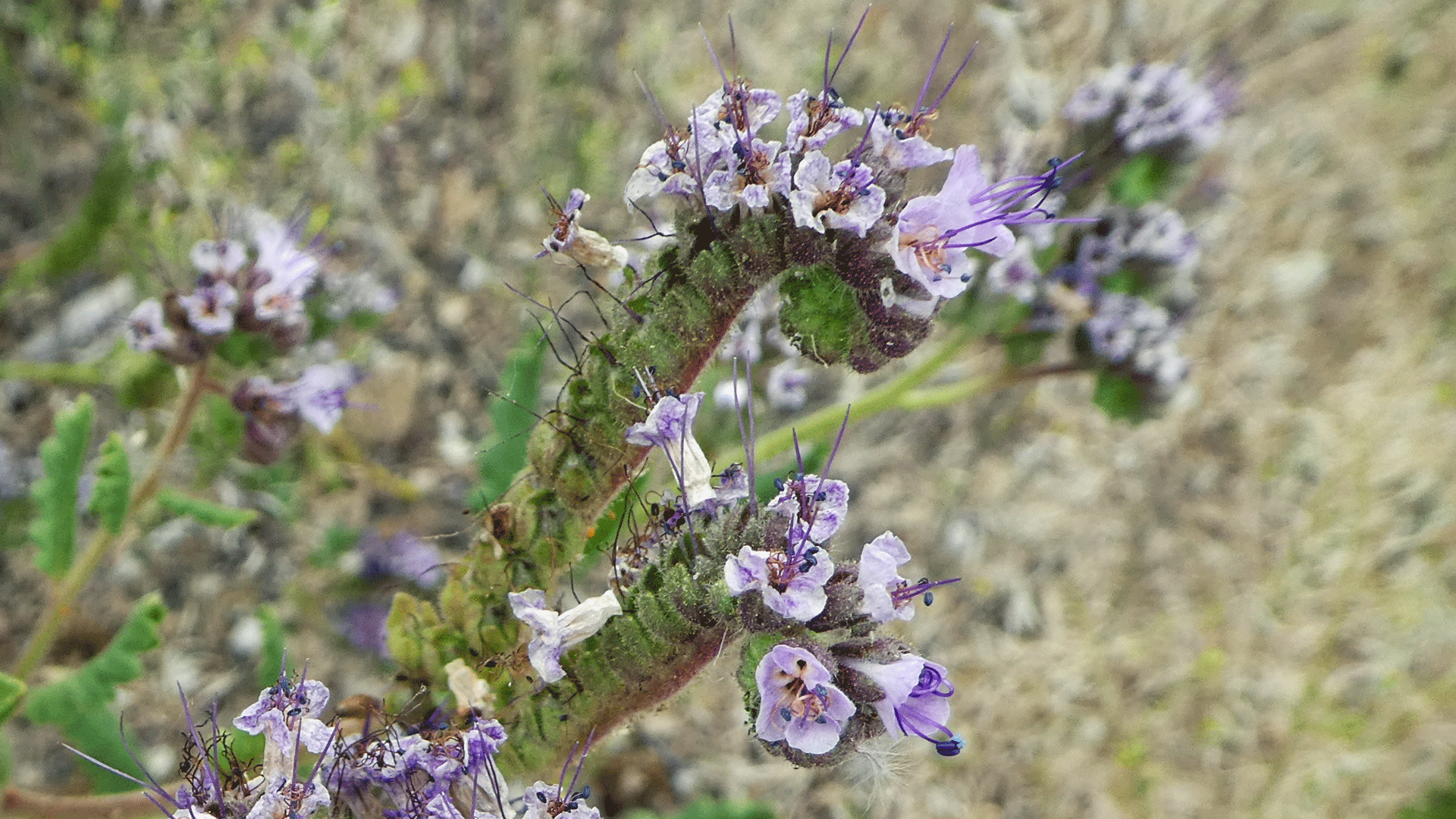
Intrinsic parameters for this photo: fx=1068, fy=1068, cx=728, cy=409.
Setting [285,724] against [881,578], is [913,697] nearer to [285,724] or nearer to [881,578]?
[881,578]

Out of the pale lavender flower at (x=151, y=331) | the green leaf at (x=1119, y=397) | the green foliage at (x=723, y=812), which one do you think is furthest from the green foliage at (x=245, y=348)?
the green leaf at (x=1119, y=397)

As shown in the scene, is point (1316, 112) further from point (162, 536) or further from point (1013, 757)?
point (162, 536)

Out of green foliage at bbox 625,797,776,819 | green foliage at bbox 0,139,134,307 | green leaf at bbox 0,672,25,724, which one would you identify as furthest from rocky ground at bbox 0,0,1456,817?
green leaf at bbox 0,672,25,724

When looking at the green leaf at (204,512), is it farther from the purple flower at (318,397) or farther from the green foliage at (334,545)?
the green foliage at (334,545)

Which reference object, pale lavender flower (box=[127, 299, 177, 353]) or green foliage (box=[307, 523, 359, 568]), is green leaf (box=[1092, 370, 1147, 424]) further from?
pale lavender flower (box=[127, 299, 177, 353])

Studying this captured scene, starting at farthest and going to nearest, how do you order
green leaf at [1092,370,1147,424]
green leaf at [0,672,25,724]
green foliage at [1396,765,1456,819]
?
green foliage at [1396,765,1456,819], green leaf at [1092,370,1147,424], green leaf at [0,672,25,724]

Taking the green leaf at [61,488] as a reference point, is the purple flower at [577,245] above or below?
above
